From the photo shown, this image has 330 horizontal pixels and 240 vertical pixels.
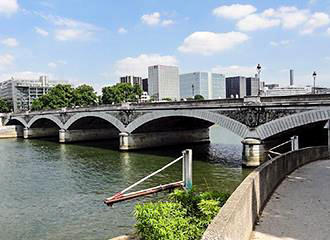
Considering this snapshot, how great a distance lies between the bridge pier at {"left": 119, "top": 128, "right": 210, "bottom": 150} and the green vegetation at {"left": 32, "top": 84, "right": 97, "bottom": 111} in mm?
61391

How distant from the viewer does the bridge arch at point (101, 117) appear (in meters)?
43.5

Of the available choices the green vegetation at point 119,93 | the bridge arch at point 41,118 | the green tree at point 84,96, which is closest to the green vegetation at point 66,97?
the green tree at point 84,96

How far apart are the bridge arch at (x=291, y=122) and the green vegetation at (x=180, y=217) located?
17310 mm

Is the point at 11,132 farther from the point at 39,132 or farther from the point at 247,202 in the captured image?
the point at 247,202

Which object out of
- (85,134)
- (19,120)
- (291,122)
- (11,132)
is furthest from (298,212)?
(19,120)

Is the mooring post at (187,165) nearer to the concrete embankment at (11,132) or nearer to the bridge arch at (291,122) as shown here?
the bridge arch at (291,122)

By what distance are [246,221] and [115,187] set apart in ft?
53.8

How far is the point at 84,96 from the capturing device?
10488cm

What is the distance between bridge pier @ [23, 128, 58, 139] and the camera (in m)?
70.7

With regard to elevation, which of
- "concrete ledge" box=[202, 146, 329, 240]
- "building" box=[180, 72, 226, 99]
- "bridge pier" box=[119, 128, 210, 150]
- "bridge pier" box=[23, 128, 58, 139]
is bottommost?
"bridge pier" box=[23, 128, 58, 139]

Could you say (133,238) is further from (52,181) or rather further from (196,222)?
(52,181)

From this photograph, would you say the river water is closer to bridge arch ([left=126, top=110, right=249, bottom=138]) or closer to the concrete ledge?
bridge arch ([left=126, top=110, right=249, bottom=138])

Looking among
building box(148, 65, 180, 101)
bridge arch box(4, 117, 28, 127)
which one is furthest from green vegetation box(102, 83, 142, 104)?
building box(148, 65, 180, 101)

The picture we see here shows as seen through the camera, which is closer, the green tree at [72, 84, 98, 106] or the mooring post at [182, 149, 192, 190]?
the mooring post at [182, 149, 192, 190]
